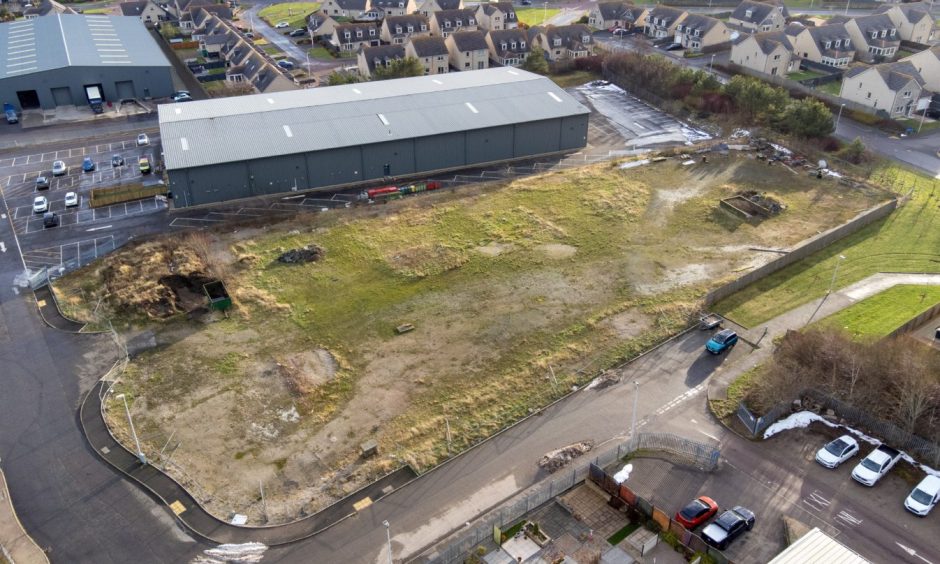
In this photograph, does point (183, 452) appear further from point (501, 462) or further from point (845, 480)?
point (845, 480)

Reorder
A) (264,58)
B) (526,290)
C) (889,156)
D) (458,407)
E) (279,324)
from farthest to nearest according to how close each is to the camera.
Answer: (264,58) < (889,156) < (526,290) < (279,324) < (458,407)

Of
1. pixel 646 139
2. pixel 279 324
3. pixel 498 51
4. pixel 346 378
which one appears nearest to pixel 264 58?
pixel 498 51

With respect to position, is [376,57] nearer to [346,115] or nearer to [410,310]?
[346,115]

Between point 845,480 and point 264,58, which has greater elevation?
point 264,58

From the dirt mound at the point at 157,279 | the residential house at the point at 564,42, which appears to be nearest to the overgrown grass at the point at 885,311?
the dirt mound at the point at 157,279

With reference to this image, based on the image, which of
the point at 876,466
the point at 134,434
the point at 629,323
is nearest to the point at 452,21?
the point at 629,323

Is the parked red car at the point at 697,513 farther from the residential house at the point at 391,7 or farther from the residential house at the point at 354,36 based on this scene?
the residential house at the point at 391,7

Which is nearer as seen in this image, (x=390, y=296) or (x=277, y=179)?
(x=390, y=296)
